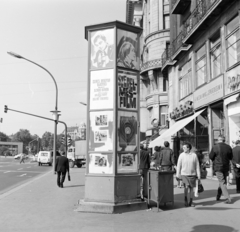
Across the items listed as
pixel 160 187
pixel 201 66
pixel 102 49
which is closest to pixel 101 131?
pixel 160 187

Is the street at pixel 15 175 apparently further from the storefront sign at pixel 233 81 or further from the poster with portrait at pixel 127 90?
the storefront sign at pixel 233 81

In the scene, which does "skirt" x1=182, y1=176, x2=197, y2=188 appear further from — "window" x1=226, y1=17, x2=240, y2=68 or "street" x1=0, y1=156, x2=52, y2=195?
"window" x1=226, y1=17, x2=240, y2=68

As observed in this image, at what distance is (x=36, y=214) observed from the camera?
22.9 ft

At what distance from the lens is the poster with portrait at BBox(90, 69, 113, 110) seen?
7746mm

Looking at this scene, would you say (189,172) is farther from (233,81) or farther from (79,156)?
(79,156)

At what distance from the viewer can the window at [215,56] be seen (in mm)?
15359

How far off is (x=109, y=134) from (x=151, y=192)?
1.73 meters

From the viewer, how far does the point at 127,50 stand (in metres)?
8.02

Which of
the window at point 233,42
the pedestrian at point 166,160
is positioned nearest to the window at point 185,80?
the window at point 233,42

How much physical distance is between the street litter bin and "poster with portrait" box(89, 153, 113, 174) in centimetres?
103

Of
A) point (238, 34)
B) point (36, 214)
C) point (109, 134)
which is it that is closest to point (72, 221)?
point (36, 214)

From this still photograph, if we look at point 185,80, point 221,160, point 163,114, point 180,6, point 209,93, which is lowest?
point 221,160

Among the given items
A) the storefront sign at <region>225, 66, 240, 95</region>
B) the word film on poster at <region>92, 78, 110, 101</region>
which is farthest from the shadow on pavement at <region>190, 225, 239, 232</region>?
the storefront sign at <region>225, 66, 240, 95</region>

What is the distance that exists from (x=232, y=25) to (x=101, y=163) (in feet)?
32.2
